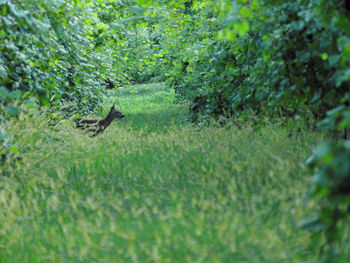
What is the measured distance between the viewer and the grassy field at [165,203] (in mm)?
2961

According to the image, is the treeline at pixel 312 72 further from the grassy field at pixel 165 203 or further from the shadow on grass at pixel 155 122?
the shadow on grass at pixel 155 122

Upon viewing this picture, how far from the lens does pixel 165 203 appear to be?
13.9 ft

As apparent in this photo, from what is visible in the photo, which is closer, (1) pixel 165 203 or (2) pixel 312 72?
(1) pixel 165 203


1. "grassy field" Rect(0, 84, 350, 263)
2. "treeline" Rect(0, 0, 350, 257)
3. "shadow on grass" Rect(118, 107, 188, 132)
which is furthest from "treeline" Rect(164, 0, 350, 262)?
"shadow on grass" Rect(118, 107, 188, 132)

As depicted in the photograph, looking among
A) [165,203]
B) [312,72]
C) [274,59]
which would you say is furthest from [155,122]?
[165,203]

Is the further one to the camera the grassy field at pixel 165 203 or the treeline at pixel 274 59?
the grassy field at pixel 165 203

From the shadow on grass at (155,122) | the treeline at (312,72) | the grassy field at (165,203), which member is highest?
the treeline at (312,72)

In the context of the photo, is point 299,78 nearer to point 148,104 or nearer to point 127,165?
point 127,165

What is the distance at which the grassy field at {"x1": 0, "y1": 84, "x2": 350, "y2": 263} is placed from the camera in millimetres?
2961

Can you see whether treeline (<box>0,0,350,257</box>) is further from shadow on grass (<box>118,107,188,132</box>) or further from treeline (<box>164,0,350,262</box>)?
shadow on grass (<box>118,107,188,132</box>)

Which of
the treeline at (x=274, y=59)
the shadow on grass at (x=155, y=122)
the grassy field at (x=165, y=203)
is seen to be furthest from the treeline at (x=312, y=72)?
the shadow on grass at (x=155, y=122)

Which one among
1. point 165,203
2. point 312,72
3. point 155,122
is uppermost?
point 312,72

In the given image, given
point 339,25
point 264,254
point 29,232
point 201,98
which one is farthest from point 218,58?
point 264,254

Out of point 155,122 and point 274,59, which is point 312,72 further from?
point 155,122
